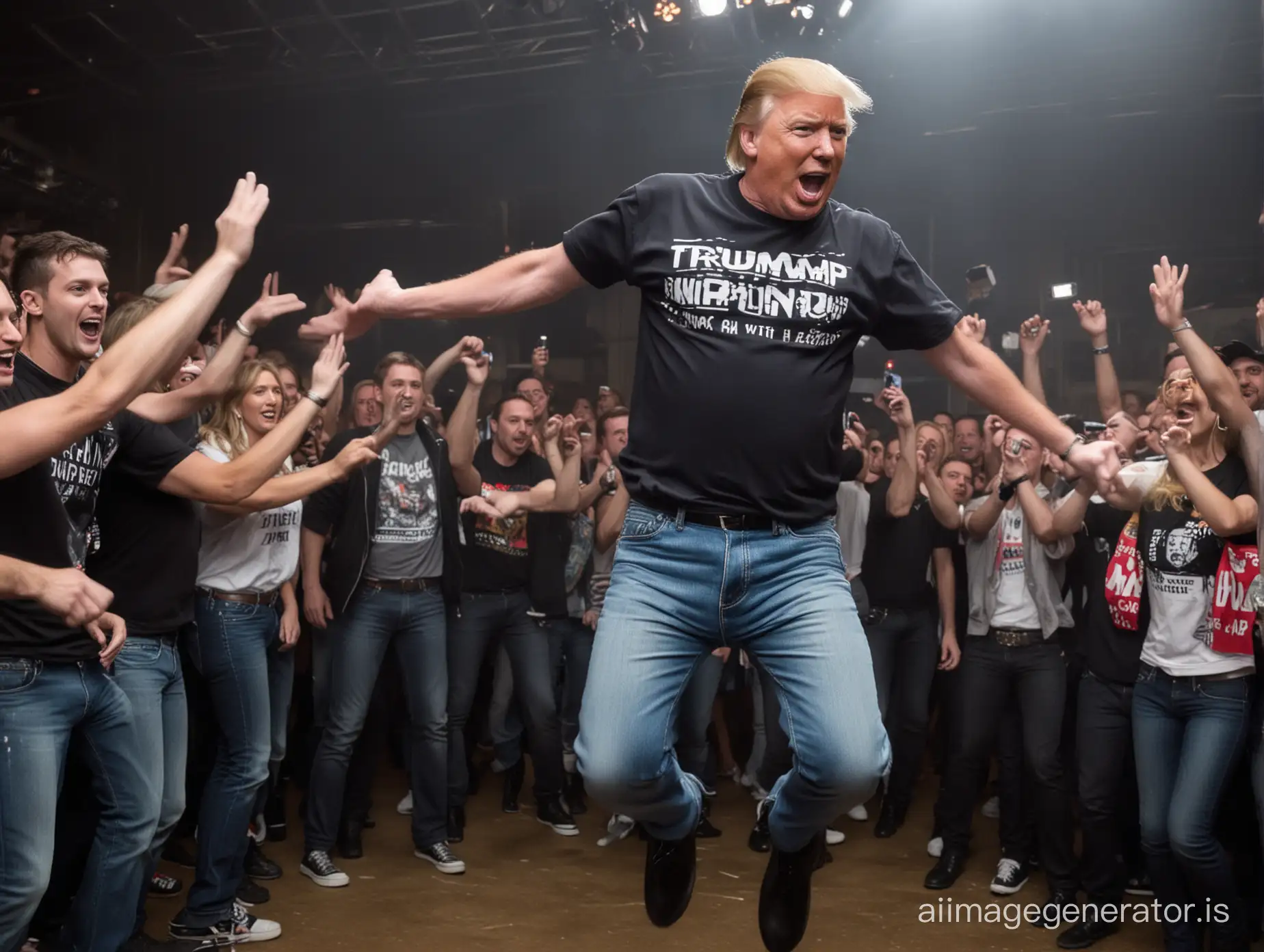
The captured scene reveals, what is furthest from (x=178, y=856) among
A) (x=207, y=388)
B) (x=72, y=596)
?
(x=72, y=596)

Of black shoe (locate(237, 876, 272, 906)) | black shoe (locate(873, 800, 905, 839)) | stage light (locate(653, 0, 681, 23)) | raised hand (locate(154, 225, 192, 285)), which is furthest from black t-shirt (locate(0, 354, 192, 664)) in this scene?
stage light (locate(653, 0, 681, 23))

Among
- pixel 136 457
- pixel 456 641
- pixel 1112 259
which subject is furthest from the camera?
pixel 1112 259

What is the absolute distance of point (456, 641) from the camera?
532 cm

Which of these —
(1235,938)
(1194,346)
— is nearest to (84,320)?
(1194,346)

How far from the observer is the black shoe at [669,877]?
2971 mm

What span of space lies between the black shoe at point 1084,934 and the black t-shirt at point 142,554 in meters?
3.31

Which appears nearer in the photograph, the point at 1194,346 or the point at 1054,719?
the point at 1194,346

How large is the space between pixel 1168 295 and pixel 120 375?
3.45m

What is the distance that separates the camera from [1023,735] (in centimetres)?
483

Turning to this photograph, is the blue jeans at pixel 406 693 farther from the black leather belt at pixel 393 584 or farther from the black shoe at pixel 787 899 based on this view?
the black shoe at pixel 787 899

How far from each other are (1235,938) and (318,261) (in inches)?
360

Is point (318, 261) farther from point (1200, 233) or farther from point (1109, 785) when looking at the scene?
point (1109, 785)

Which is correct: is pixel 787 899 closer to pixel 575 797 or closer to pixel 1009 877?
pixel 1009 877

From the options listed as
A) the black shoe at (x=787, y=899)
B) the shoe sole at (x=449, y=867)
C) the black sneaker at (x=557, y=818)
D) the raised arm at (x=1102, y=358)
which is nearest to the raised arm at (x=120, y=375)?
the black shoe at (x=787, y=899)
